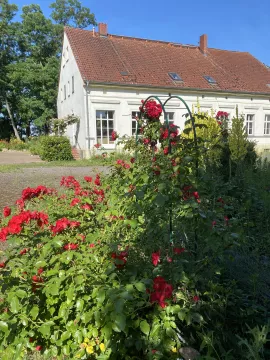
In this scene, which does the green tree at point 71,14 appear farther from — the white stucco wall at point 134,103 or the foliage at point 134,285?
the foliage at point 134,285

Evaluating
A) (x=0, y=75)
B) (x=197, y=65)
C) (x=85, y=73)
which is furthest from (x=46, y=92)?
(x=197, y=65)

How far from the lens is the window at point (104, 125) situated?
48.7 ft

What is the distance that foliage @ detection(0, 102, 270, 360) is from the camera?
1.29 m

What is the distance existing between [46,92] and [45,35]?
7.44 m

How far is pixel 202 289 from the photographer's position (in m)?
1.87

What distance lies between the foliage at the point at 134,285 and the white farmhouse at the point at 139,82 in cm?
1293

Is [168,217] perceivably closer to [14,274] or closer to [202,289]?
[202,289]

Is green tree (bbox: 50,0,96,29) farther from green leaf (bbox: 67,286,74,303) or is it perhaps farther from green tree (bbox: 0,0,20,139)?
green leaf (bbox: 67,286,74,303)

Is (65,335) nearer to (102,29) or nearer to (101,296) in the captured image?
(101,296)

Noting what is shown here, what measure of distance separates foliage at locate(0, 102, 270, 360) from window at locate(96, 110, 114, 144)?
12.9m

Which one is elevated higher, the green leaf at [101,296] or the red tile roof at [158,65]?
the red tile roof at [158,65]

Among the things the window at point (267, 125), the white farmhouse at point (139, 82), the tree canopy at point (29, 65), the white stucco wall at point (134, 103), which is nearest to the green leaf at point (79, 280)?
the white stucco wall at point (134, 103)

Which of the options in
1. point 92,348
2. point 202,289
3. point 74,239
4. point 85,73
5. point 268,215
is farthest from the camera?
point 85,73

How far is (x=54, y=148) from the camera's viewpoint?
13.8 m
